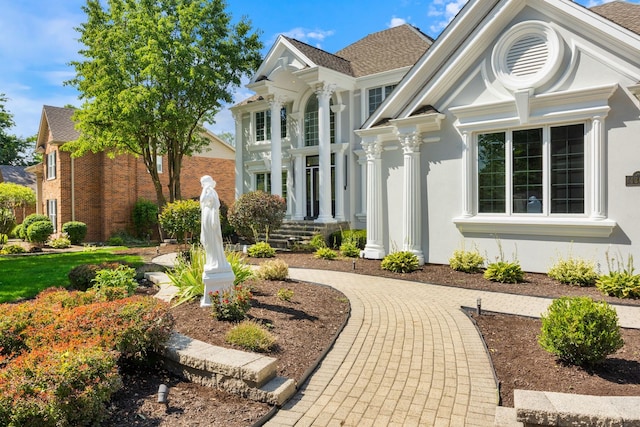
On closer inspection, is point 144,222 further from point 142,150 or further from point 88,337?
point 88,337

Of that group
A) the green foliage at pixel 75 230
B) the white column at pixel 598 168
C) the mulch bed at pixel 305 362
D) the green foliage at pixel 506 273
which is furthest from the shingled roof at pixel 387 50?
the green foliage at pixel 75 230

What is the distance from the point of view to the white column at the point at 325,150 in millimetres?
17609

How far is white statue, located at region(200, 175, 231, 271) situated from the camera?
652 centimetres

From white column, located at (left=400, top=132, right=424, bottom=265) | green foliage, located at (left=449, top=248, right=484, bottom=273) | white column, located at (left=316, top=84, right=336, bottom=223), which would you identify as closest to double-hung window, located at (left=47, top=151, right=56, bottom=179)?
white column, located at (left=316, top=84, right=336, bottom=223)

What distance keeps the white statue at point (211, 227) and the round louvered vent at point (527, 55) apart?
8.45 meters

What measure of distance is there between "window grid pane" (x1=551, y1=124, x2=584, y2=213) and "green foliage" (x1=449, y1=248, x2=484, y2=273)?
2207mm

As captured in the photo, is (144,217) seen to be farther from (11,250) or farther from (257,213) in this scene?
(257,213)

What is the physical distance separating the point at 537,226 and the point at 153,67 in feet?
56.3

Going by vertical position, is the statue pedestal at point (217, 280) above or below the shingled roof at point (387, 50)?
below

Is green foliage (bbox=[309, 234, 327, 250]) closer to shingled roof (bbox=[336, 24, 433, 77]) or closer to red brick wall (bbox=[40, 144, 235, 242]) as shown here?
shingled roof (bbox=[336, 24, 433, 77])

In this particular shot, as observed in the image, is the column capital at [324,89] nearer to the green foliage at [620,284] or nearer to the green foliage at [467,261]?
the green foliage at [467,261]

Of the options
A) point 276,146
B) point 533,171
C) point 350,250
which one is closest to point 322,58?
point 276,146

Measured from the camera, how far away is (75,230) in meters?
23.2

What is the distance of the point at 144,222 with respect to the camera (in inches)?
995
